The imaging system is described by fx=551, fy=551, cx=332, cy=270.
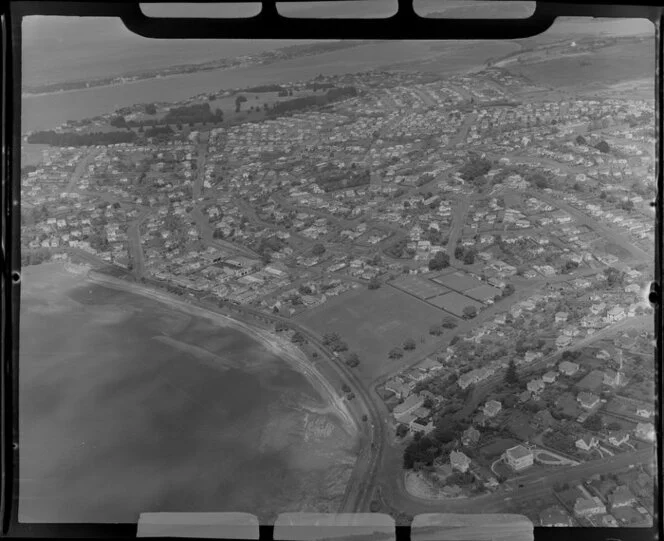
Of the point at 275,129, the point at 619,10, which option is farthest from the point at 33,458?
the point at 619,10

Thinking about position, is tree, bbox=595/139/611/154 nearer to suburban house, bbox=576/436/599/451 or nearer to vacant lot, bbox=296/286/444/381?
vacant lot, bbox=296/286/444/381

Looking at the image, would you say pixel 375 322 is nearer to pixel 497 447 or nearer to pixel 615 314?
pixel 497 447

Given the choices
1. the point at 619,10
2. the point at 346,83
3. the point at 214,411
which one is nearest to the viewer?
the point at 619,10

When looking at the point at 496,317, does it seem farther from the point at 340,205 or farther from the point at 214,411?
the point at 214,411

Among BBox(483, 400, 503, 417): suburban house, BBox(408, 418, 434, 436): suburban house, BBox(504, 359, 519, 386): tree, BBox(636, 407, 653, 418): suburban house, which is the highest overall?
BBox(504, 359, 519, 386): tree

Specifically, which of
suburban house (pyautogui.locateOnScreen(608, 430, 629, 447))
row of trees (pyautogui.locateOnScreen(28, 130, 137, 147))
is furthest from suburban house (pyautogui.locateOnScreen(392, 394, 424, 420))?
row of trees (pyautogui.locateOnScreen(28, 130, 137, 147))
